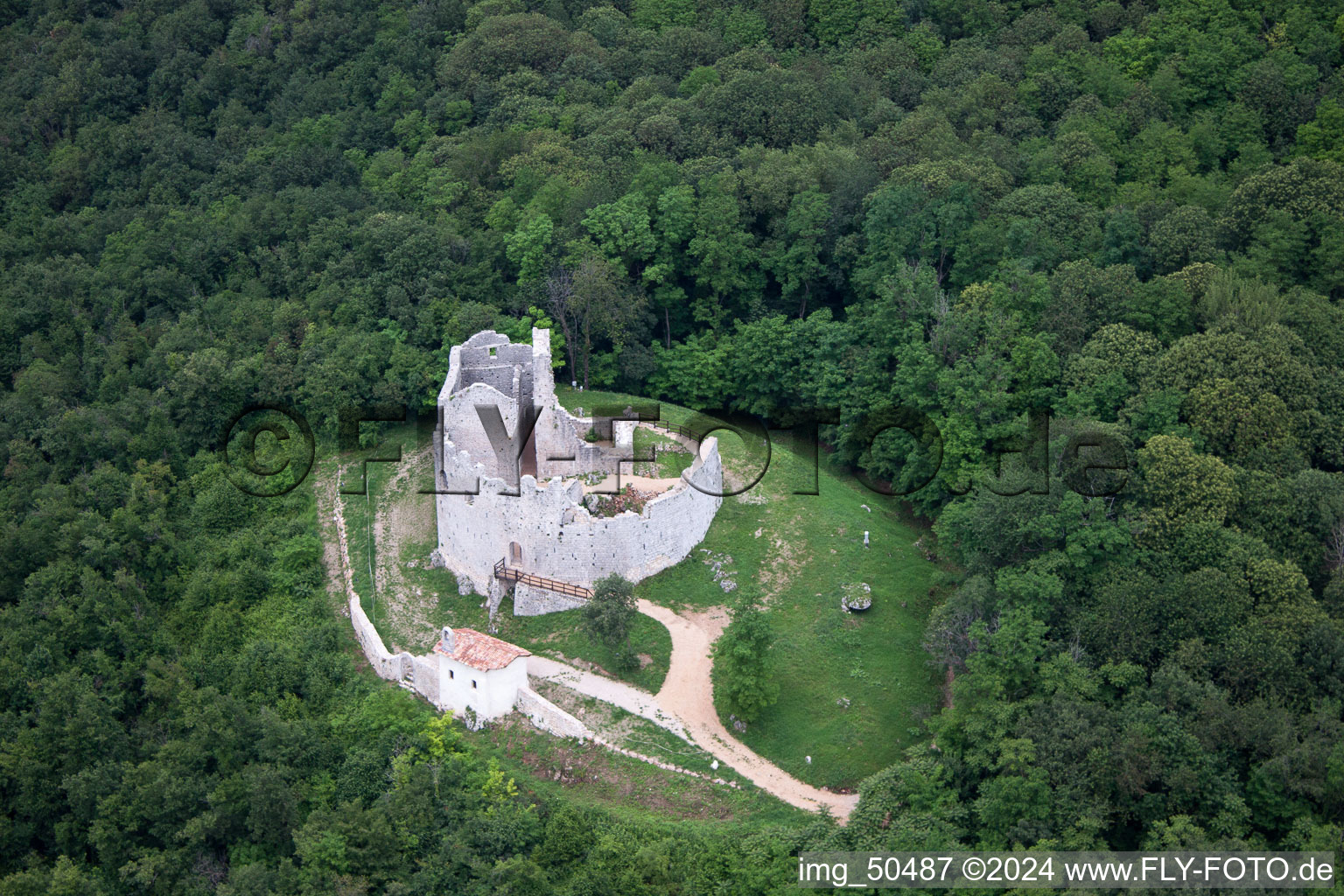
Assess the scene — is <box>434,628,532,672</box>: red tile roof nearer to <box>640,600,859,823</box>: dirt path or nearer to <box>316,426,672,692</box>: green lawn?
<box>316,426,672,692</box>: green lawn

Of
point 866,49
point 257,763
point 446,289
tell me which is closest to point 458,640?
point 257,763

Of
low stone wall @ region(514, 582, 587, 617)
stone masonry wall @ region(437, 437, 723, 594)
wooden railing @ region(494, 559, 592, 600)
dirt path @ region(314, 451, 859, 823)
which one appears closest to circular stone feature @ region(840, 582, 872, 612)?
dirt path @ region(314, 451, 859, 823)

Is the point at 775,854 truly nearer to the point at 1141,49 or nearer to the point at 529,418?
the point at 529,418

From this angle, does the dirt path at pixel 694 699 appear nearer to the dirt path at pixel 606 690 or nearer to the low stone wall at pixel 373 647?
the dirt path at pixel 606 690

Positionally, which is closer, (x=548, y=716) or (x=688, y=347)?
(x=548, y=716)

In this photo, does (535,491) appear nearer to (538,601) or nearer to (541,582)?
(541,582)

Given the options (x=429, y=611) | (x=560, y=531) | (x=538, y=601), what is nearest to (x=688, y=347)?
(x=560, y=531)

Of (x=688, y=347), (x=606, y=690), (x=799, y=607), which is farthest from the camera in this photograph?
(x=688, y=347)
